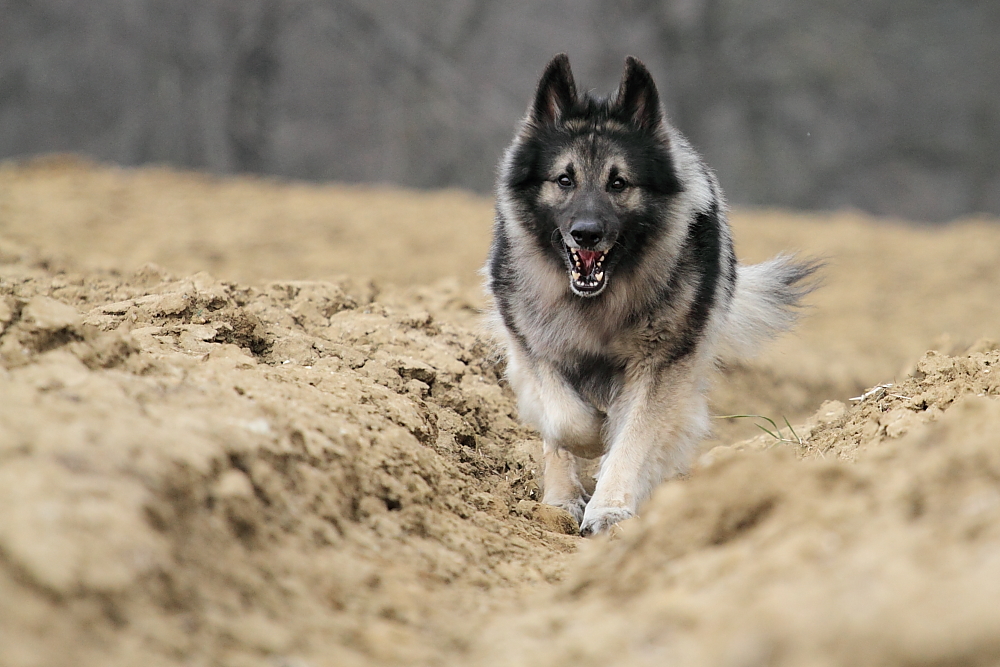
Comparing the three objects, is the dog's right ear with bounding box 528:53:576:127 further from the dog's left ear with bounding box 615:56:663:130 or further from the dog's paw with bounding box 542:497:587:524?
the dog's paw with bounding box 542:497:587:524

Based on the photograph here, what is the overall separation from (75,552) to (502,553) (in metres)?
1.58

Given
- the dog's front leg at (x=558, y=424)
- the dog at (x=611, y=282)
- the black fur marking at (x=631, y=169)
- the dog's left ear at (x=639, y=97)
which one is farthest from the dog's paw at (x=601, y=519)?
the dog's left ear at (x=639, y=97)

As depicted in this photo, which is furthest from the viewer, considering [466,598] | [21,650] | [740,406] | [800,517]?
[740,406]

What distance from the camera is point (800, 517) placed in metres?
2.25

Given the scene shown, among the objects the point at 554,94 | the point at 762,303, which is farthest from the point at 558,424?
the point at 762,303

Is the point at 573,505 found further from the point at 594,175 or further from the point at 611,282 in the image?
the point at 594,175

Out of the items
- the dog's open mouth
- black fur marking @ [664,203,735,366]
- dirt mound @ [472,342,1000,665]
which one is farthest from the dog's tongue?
dirt mound @ [472,342,1000,665]

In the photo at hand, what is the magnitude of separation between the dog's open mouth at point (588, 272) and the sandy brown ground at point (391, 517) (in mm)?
922

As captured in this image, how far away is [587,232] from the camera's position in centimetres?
430

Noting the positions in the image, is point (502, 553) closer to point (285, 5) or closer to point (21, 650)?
point (21, 650)

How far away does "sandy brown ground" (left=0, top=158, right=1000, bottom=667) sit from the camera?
6.12ft

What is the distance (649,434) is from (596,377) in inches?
18.1

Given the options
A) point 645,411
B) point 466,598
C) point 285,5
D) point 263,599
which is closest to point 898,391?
point 645,411

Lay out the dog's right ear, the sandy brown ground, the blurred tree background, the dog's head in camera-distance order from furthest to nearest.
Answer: the blurred tree background < the dog's right ear < the dog's head < the sandy brown ground
